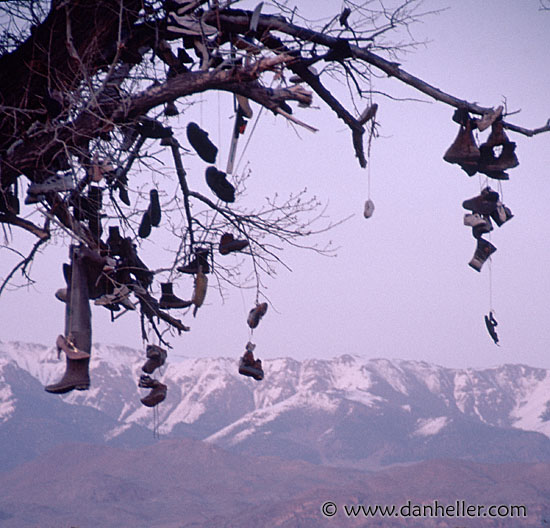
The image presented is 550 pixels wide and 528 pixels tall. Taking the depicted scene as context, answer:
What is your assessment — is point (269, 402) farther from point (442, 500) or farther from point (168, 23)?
point (168, 23)

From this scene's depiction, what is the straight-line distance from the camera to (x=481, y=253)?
338 cm

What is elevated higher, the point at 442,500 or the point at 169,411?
the point at 169,411

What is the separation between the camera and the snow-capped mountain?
13475cm

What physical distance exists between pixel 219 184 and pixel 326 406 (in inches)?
5798

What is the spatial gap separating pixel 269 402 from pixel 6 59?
152697 millimetres

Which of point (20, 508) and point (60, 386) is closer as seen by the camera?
point (60, 386)

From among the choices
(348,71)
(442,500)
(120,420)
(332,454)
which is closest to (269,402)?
(332,454)

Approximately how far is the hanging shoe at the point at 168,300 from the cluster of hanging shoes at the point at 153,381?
0.33 meters

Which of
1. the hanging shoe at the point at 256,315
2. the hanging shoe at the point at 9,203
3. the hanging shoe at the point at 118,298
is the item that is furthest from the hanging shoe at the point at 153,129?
the hanging shoe at the point at 256,315

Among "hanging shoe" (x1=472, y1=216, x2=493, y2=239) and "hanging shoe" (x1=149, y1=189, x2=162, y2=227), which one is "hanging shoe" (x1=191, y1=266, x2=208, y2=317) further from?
"hanging shoe" (x1=472, y1=216, x2=493, y2=239)

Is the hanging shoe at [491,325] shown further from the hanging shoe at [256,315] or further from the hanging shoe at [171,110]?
the hanging shoe at [171,110]

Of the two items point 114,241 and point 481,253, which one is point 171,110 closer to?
point 114,241

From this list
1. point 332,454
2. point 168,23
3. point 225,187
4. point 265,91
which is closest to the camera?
point 265,91

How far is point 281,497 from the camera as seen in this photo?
11225cm
